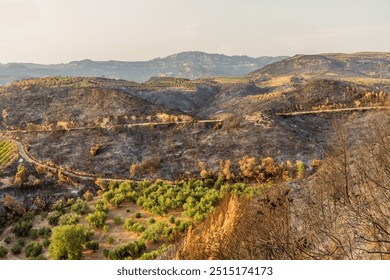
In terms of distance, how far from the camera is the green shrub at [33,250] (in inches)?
667

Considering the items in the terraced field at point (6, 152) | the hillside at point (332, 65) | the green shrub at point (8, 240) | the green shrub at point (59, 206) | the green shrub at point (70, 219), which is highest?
the hillside at point (332, 65)

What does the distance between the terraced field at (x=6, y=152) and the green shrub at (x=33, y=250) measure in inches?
662

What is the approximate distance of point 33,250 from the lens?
17172 millimetres

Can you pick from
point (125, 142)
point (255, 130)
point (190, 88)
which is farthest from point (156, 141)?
point (190, 88)

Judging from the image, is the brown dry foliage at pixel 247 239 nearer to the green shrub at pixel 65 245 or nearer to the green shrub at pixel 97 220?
the green shrub at pixel 65 245

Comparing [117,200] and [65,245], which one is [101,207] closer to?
[117,200]

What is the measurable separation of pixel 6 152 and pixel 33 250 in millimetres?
21899

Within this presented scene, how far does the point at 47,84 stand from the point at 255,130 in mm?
52607

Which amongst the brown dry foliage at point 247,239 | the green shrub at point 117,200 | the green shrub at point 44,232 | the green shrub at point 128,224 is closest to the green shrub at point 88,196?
the green shrub at point 117,200

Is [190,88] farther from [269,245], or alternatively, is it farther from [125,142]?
[269,245]

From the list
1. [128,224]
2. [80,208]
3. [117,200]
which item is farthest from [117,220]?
[80,208]

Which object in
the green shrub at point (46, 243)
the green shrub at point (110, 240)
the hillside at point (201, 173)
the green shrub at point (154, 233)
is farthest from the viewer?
the green shrub at point (46, 243)

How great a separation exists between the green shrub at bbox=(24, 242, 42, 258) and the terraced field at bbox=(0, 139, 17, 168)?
16820 mm
